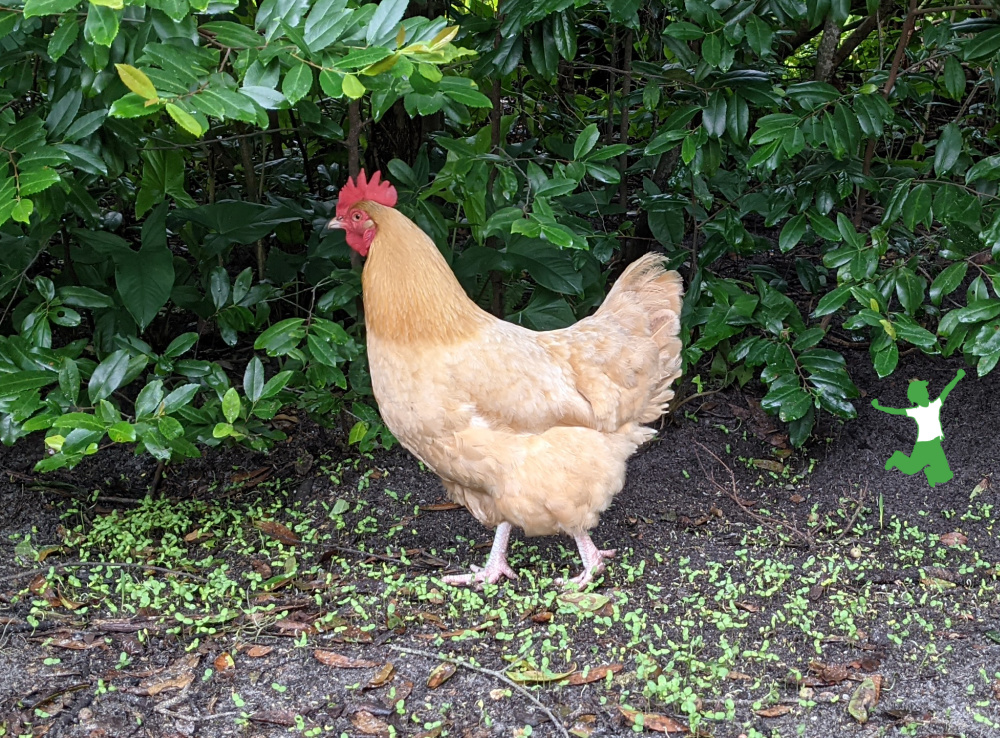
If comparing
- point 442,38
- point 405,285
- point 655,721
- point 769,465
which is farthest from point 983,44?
point 655,721

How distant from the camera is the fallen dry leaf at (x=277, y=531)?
4.54m

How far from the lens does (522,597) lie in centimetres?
401

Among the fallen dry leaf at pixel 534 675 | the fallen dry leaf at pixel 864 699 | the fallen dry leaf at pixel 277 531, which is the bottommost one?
the fallen dry leaf at pixel 277 531

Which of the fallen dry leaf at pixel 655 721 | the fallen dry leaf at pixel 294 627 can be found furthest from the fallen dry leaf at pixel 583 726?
the fallen dry leaf at pixel 294 627

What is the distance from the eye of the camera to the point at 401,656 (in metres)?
3.56

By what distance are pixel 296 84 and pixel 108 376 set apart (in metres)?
1.82

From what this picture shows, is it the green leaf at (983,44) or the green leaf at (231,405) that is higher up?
the green leaf at (983,44)

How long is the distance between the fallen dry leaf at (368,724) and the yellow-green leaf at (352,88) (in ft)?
6.78

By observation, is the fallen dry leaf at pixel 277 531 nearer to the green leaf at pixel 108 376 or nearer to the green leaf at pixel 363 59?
the green leaf at pixel 108 376

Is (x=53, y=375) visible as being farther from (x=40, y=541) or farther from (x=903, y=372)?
(x=903, y=372)

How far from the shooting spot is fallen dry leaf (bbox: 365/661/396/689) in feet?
11.1

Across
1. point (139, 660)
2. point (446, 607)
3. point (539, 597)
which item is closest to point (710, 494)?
point (539, 597)

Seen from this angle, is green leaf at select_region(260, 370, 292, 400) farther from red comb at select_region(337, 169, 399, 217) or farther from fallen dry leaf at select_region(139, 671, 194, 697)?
fallen dry leaf at select_region(139, 671, 194, 697)

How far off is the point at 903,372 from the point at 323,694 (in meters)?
3.80
